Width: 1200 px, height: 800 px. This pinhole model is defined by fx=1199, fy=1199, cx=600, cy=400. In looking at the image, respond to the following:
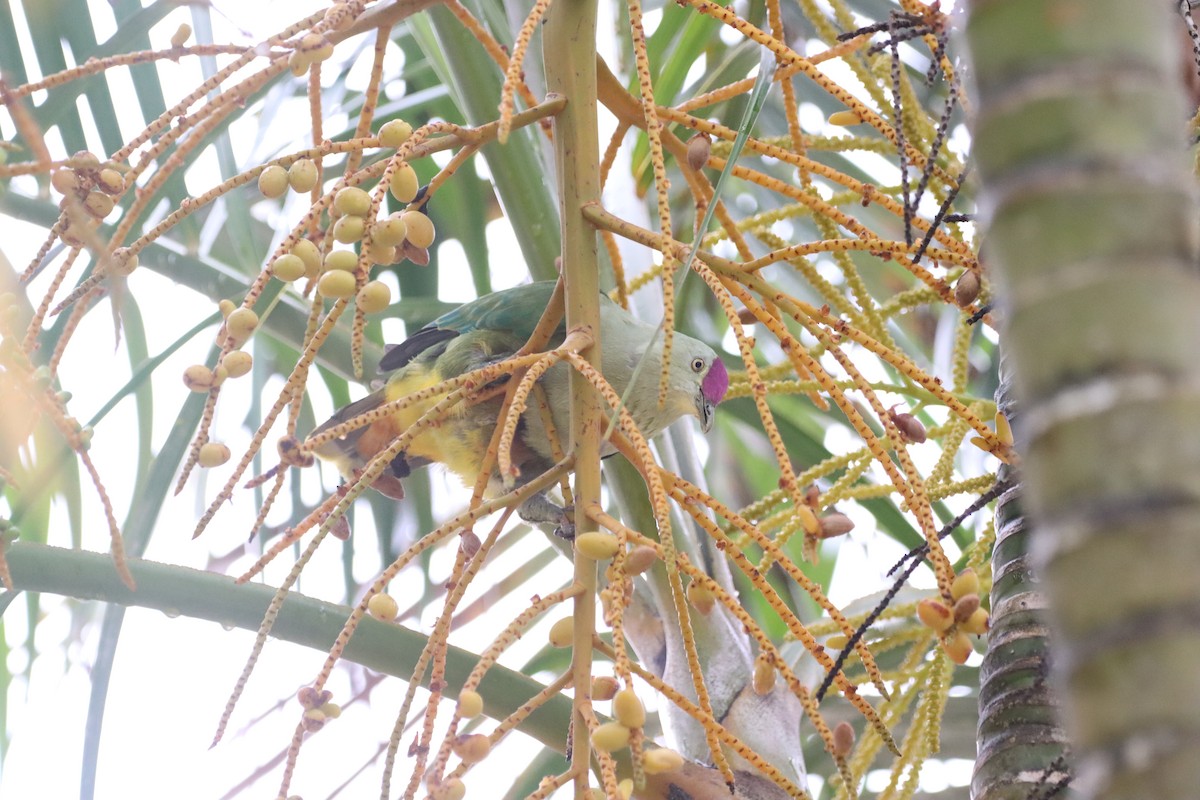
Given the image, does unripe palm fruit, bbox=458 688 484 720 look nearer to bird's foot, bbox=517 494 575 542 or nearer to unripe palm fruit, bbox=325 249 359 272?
unripe palm fruit, bbox=325 249 359 272

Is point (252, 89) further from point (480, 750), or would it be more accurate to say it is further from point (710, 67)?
point (710, 67)

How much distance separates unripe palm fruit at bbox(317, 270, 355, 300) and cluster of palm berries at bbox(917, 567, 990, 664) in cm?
41

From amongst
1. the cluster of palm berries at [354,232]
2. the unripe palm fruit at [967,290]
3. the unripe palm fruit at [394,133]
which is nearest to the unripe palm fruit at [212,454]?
the cluster of palm berries at [354,232]

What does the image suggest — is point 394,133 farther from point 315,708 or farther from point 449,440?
point 449,440

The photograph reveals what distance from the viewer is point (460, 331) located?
198 cm

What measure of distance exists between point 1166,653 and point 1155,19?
0.17 metres

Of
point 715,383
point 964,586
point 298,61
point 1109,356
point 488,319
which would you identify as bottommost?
point 1109,356

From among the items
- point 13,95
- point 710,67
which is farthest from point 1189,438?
point 710,67

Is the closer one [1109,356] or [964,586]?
[1109,356]

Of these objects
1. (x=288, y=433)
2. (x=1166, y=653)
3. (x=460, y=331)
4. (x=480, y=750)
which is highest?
(x=460, y=331)

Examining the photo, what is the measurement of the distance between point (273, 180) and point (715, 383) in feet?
3.17

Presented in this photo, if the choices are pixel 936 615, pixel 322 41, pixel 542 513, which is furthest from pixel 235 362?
pixel 542 513

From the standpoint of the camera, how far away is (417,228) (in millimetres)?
849

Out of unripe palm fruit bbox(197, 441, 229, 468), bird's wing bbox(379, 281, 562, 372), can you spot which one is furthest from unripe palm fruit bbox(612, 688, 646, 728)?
bird's wing bbox(379, 281, 562, 372)
